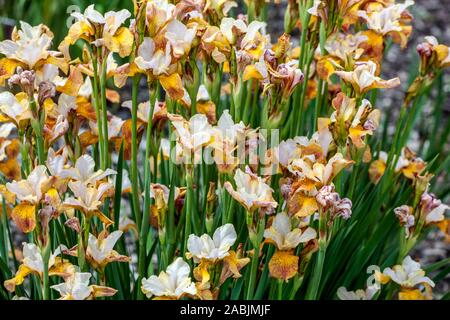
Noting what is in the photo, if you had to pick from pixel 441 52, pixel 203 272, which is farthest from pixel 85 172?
pixel 441 52

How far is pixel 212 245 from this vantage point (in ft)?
4.18

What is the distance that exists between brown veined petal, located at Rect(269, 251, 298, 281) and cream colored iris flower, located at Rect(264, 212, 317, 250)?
2cm

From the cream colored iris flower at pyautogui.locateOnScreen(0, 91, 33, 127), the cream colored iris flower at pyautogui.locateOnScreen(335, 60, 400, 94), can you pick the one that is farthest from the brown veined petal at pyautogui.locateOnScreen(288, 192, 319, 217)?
the cream colored iris flower at pyautogui.locateOnScreen(0, 91, 33, 127)

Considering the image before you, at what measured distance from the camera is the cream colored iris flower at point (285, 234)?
1351 mm

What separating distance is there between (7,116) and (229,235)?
424mm

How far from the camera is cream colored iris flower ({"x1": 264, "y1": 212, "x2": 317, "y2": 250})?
53.2 inches

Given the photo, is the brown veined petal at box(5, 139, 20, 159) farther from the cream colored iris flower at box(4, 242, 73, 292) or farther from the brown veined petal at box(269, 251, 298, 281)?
the brown veined petal at box(269, 251, 298, 281)

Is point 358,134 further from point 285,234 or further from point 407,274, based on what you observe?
point 407,274

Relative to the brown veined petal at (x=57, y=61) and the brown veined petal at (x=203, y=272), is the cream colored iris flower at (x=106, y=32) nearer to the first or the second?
the brown veined petal at (x=57, y=61)

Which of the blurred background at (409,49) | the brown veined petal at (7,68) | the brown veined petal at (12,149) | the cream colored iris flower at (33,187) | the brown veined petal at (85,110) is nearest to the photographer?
the cream colored iris flower at (33,187)

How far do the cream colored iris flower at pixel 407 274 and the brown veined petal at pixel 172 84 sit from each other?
0.58 m

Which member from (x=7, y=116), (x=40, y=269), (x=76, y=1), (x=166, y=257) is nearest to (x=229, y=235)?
(x=166, y=257)

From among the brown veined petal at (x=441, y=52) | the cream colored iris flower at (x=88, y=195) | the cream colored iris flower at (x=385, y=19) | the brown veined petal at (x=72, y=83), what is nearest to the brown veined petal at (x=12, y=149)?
the brown veined petal at (x=72, y=83)

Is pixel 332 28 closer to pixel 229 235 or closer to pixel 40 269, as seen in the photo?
pixel 229 235
